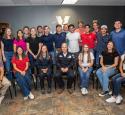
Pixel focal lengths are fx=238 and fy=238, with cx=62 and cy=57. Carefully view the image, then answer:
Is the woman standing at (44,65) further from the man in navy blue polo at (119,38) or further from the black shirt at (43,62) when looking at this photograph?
the man in navy blue polo at (119,38)

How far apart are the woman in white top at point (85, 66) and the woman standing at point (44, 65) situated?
710mm

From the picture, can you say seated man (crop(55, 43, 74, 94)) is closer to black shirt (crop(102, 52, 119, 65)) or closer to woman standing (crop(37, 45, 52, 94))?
woman standing (crop(37, 45, 52, 94))

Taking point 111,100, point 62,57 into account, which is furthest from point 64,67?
point 111,100

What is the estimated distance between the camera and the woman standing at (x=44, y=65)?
5.44 meters

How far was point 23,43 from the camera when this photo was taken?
5.77 meters

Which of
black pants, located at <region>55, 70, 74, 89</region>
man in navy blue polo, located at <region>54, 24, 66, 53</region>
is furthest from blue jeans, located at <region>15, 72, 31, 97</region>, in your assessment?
man in navy blue polo, located at <region>54, 24, 66, 53</region>

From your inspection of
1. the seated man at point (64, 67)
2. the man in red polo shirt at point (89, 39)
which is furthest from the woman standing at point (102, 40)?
the seated man at point (64, 67)

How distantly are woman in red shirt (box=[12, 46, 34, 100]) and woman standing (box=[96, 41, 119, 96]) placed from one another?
1.55 meters

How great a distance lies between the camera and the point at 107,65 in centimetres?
534

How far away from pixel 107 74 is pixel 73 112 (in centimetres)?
128

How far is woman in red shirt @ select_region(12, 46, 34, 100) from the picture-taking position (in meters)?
5.09

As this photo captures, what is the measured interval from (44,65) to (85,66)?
3.12 ft

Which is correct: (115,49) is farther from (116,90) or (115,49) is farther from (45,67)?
(45,67)

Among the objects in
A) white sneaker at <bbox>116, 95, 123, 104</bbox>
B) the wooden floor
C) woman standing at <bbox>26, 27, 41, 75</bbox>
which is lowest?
the wooden floor
